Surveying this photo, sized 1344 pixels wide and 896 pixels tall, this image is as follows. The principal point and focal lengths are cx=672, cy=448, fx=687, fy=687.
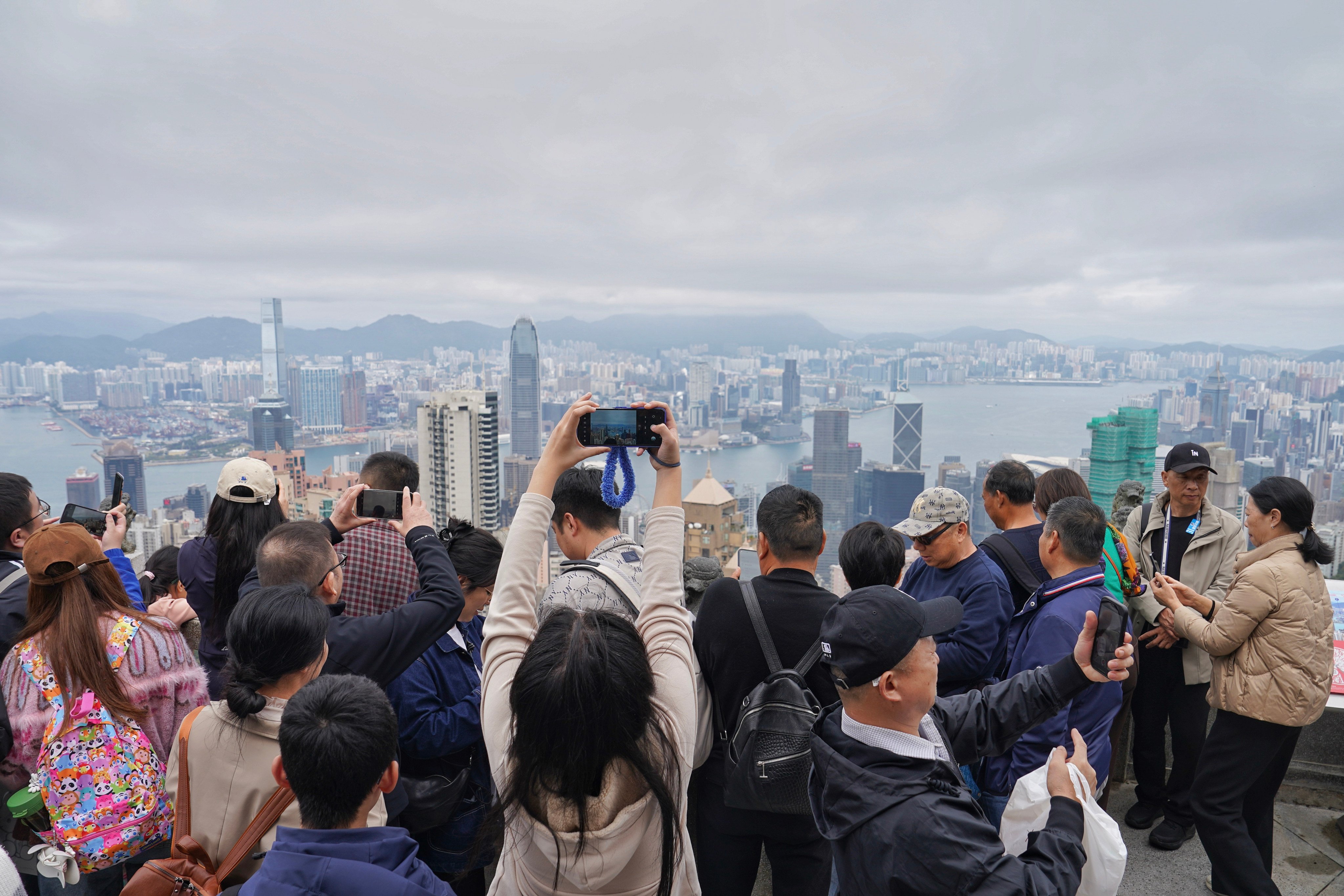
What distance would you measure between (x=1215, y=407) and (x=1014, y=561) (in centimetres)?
2594

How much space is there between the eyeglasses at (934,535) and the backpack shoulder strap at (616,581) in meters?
1.29

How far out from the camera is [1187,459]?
10.5 ft

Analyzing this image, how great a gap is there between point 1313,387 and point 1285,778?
976 inches

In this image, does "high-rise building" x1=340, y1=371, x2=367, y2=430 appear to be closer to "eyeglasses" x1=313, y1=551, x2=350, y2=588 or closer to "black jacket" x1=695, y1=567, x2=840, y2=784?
"eyeglasses" x1=313, y1=551, x2=350, y2=588

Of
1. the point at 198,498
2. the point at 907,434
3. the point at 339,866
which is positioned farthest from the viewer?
the point at 907,434

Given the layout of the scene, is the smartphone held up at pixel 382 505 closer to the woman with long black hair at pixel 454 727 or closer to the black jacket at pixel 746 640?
the woman with long black hair at pixel 454 727

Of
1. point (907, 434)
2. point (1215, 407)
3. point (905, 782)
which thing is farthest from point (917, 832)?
point (907, 434)

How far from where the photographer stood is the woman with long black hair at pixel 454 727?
2.04 metres

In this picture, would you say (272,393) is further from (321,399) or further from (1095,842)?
(1095,842)

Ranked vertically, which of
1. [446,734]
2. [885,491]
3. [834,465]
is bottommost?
[885,491]

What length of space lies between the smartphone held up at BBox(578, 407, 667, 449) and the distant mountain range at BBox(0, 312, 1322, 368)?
1684 inches

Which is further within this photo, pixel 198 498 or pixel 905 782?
pixel 198 498

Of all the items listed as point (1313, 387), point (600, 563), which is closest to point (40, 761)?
point (600, 563)

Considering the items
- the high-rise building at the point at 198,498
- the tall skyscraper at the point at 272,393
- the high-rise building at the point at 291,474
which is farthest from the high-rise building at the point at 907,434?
the high-rise building at the point at 198,498
